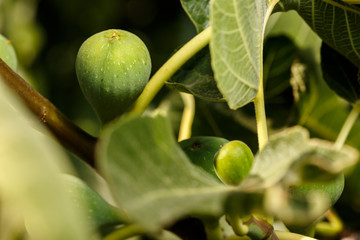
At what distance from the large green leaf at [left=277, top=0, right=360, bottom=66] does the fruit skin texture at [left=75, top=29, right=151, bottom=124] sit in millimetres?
293

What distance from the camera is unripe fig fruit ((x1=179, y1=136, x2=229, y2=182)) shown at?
701mm

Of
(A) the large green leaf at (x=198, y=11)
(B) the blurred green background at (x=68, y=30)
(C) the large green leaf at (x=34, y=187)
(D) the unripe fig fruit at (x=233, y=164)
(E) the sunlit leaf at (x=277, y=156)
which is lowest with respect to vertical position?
(B) the blurred green background at (x=68, y=30)

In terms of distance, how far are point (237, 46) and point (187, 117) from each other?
0.51 m

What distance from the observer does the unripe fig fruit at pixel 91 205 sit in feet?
2.03

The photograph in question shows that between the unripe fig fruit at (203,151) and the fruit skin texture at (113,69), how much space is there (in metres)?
0.12

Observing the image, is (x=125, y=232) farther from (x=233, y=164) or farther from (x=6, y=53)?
(x=6, y=53)

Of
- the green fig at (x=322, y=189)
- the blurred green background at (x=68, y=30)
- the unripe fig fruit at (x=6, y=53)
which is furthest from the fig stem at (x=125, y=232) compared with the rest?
the blurred green background at (x=68, y=30)

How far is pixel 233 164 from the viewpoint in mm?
616

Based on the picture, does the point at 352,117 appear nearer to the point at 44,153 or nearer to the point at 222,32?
the point at 222,32

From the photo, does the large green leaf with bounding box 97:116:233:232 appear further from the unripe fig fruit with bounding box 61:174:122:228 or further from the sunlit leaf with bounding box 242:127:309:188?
the unripe fig fruit with bounding box 61:174:122:228

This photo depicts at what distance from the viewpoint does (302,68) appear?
1.19 meters

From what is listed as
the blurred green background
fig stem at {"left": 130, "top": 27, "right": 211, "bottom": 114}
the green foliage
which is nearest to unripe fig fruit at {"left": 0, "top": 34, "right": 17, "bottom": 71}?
the green foliage

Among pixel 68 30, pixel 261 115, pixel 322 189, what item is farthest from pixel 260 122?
pixel 68 30

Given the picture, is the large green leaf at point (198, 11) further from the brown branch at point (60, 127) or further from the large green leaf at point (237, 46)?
the brown branch at point (60, 127)
